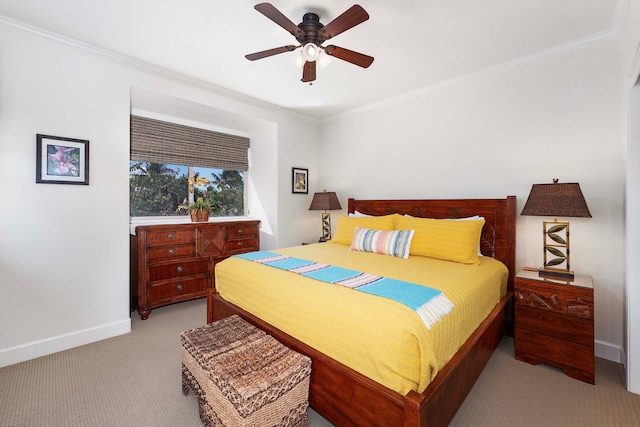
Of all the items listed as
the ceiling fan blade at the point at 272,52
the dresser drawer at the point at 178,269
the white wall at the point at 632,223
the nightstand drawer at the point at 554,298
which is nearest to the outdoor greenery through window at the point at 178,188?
the dresser drawer at the point at 178,269

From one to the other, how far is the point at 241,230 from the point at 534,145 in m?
3.48

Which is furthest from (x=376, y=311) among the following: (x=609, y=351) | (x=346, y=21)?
(x=609, y=351)

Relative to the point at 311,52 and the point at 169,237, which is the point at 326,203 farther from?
the point at 311,52

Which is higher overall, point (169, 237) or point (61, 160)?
point (61, 160)

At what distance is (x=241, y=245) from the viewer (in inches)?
152

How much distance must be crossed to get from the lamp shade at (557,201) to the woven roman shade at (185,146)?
378 cm

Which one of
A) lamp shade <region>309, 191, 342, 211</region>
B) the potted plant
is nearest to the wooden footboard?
the potted plant

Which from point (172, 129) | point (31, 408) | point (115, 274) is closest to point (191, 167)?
point (172, 129)

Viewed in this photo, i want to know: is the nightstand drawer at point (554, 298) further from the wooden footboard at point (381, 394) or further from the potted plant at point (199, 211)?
the potted plant at point (199, 211)

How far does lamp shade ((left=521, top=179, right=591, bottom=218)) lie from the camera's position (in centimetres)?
207

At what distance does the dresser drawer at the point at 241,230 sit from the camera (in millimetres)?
3733

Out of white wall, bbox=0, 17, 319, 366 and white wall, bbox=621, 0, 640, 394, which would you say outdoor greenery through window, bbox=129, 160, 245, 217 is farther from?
white wall, bbox=621, 0, 640, 394

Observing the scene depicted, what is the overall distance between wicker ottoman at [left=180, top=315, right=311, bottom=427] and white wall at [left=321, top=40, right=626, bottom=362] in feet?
8.17

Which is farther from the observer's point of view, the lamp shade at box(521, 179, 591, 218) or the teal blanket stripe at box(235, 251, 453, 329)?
the lamp shade at box(521, 179, 591, 218)
